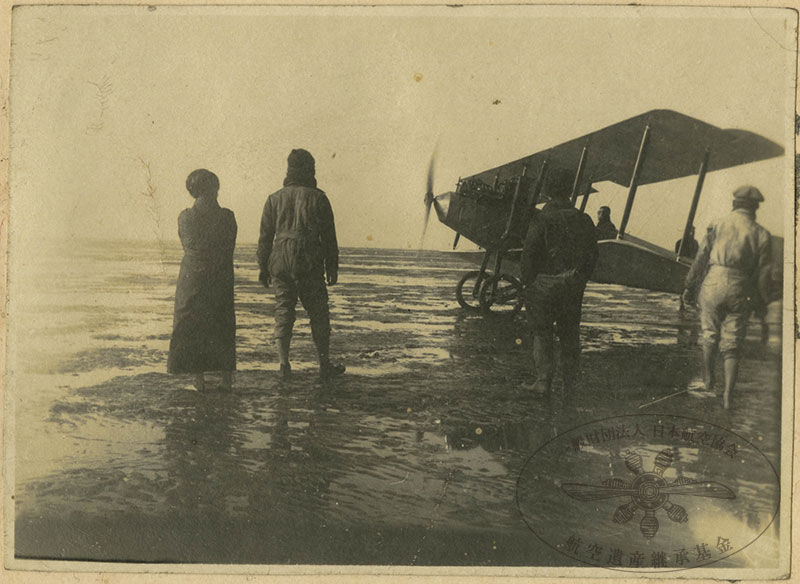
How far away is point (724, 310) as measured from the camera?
A: 10.9 ft

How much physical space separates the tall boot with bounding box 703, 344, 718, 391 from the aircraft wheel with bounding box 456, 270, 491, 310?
1.29 metres

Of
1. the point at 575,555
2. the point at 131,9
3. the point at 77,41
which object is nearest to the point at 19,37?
the point at 77,41

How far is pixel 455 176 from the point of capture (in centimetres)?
352

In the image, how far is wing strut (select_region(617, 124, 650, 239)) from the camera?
11.6 ft

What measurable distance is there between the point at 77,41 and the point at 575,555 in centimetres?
385

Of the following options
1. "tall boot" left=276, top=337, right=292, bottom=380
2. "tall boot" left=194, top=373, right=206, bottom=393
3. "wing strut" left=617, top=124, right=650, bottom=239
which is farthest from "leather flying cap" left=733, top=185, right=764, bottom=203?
"tall boot" left=194, top=373, right=206, bottom=393

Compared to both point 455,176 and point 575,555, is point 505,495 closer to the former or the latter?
point 575,555

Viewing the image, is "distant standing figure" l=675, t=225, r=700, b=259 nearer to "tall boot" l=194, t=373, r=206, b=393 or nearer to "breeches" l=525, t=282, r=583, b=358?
"breeches" l=525, t=282, r=583, b=358

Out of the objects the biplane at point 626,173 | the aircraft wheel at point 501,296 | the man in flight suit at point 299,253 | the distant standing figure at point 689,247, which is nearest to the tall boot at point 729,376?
the biplane at point 626,173

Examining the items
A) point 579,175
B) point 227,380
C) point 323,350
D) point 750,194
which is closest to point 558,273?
point 579,175

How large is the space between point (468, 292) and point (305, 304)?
1099 mm

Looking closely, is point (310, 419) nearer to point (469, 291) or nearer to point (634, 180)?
point (469, 291)

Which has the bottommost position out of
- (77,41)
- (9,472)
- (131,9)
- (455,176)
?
(9,472)

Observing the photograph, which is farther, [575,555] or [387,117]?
[387,117]
